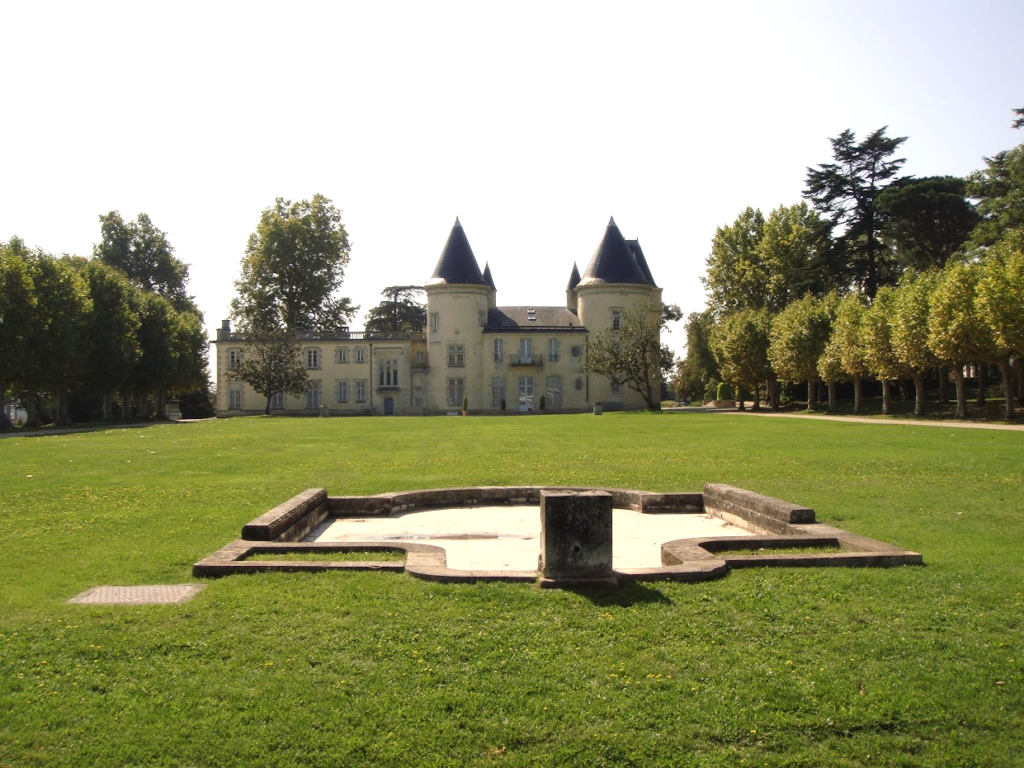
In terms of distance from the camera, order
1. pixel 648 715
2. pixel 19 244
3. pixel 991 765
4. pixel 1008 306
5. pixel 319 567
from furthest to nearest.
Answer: pixel 19 244, pixel 1008 306, pixel 319 567, pixel 648 715, pixel 991 765

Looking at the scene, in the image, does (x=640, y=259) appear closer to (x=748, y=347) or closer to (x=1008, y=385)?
(x=748, y=347)

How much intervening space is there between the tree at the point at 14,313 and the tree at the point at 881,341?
41901 millimetres

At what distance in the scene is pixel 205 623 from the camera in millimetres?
6461

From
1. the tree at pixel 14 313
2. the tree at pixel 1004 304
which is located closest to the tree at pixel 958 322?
the tree at pixel 1004 304

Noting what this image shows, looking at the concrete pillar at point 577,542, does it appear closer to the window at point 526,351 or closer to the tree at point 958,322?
the tree at point 958,322

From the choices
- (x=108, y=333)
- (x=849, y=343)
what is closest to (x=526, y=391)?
(x=849, y=343)

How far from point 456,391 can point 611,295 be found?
14.9 metres

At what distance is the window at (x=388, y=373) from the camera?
71625 mm

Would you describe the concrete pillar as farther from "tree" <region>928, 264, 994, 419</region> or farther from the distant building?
the distant building

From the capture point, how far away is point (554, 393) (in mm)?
71625

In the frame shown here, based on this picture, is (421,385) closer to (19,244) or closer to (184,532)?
(19,244)

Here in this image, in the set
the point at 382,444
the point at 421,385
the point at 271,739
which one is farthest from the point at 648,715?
the point at 421,385

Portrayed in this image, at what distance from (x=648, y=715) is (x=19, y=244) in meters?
51.1

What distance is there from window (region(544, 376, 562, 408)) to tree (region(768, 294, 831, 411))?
72.9 feet
